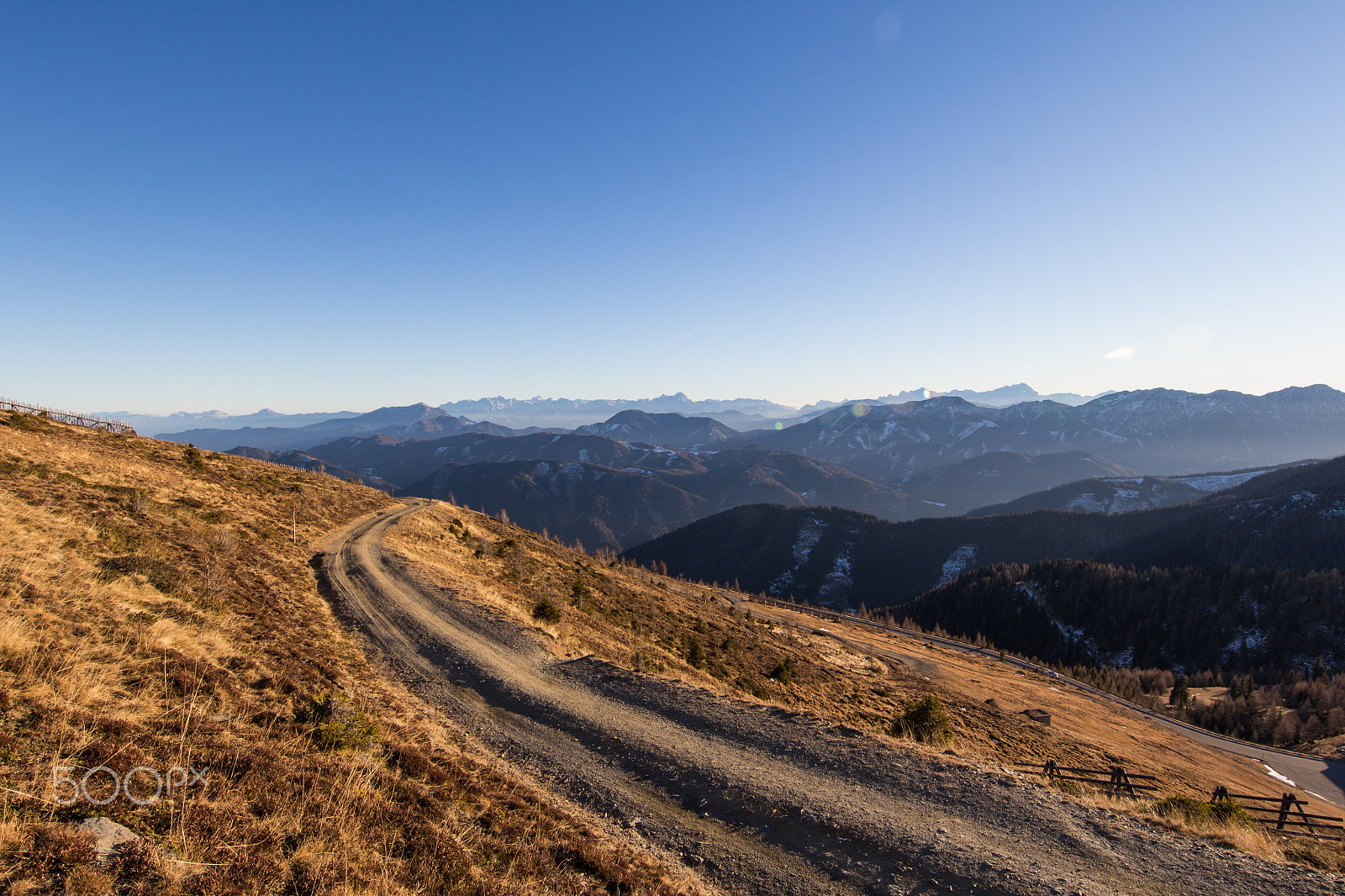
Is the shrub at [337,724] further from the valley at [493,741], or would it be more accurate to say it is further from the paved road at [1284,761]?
the paved road at [1284,761]

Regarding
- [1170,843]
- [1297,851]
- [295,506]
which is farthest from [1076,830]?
[295,506]

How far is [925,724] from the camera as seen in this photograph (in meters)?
20.8

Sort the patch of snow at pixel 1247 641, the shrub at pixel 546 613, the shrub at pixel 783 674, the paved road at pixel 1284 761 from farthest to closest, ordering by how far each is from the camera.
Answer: the patch of snow at pixel 1247 641
the paved road at pixel 1284 761
the shrub at pixel 783 674
the shrub at pixel 546 613

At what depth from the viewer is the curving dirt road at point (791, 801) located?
9906mm

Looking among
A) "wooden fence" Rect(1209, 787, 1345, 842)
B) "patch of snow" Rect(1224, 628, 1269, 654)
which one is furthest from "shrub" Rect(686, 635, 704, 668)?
"patch of snow" Rect(1224, 628, 1269, 654)

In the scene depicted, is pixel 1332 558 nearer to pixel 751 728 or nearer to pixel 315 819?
pixel 751 728

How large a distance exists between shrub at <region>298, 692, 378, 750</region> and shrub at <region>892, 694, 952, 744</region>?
19.4m

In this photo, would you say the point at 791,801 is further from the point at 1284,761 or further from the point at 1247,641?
the point at 1247,641

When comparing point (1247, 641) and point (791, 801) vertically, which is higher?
point (791, 801)
